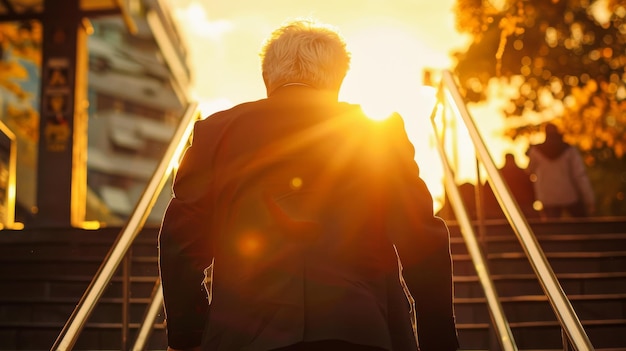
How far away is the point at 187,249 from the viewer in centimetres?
196

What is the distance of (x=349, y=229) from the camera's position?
1.82 meters

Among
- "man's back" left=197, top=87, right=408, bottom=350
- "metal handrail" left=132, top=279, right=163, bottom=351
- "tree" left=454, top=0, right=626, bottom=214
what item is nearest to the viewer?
"man's back" left=197, top=87, right=408, bottom=350

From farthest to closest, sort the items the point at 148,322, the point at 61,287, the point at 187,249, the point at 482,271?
the point at 61,287
the point at 148,322
the point at 482,271
the point at 187,249

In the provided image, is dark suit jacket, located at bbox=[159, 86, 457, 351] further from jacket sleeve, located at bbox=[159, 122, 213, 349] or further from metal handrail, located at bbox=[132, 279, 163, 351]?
metal handrail, located at bbox=[132, 279, 163, 351]

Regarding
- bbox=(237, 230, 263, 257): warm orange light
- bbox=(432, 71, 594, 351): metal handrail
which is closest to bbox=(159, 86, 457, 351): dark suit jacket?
bbox=(237, 230, 263, 257): warm orange light

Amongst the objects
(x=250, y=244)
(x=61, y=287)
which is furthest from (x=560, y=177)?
(x=250, y=244)

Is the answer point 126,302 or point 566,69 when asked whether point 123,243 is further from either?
point 566,69

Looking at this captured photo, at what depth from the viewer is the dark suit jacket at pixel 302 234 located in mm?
1768

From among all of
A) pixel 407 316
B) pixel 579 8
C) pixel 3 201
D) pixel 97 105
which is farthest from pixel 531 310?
pixel 97 105

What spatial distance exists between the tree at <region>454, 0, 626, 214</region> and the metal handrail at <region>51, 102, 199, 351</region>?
8935mm

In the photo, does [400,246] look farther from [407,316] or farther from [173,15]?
[173,15]

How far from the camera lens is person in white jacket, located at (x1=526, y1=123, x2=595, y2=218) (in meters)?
8.79

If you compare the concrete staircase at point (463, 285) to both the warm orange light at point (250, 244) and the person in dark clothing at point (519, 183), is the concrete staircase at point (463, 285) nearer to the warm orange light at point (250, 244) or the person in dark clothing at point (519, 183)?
the person in dark clothing at point (519, 183)

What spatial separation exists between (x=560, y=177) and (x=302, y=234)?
290 inches
